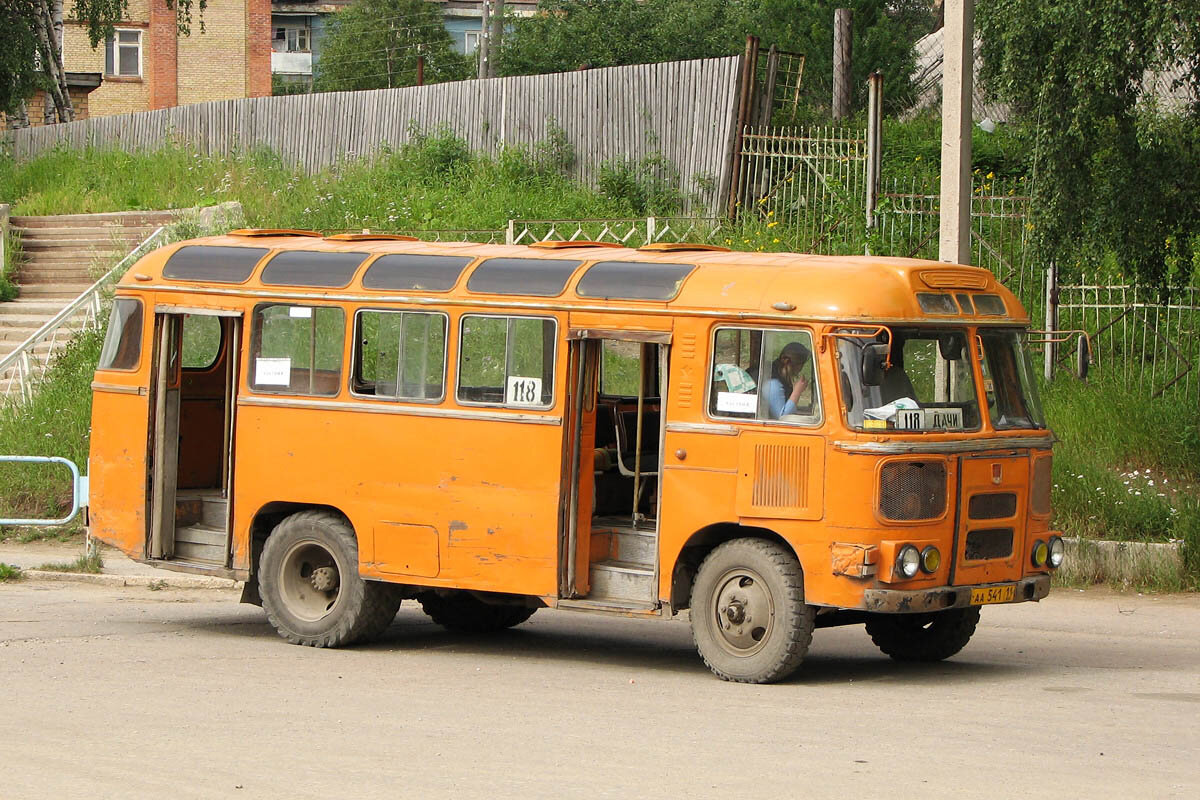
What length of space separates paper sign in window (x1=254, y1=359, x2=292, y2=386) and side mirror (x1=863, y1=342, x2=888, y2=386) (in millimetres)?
4276

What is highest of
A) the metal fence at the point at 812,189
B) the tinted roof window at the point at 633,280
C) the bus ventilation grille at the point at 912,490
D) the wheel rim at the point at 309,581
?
the metal fence at the point at 812,189

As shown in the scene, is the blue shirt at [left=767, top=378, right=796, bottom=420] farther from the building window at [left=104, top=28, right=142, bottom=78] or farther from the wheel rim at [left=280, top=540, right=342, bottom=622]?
the building window at [left=104, top=28, right=142, bottom=78]

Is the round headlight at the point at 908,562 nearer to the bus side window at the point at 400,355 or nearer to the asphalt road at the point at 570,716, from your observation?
the asphalt road at the point at 570,716

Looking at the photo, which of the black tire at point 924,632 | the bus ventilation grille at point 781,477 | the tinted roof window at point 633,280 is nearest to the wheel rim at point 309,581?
the tinted roof window at point 633,280

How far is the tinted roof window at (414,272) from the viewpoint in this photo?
11469mm

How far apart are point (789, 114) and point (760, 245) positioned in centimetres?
419

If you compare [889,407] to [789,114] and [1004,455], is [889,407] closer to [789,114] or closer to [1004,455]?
[1004,455]

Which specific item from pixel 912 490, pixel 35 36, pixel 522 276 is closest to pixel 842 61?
pixel 35 36

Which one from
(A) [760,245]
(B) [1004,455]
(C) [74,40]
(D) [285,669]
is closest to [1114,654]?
(B) [1004,455]

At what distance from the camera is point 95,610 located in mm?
13453

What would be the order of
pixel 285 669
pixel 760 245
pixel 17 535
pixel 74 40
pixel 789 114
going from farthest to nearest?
pixel 74 40 < pixel 789 114 < pixel 760 245 < pixel 17 535 < pixel 285 669

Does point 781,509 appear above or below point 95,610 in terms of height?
above

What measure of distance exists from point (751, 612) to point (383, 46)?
2344 inches

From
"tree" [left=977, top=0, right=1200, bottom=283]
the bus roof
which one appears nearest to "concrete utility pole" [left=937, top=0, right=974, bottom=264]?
"tree" [left=977, top=0, right=1200, bottom=283]
